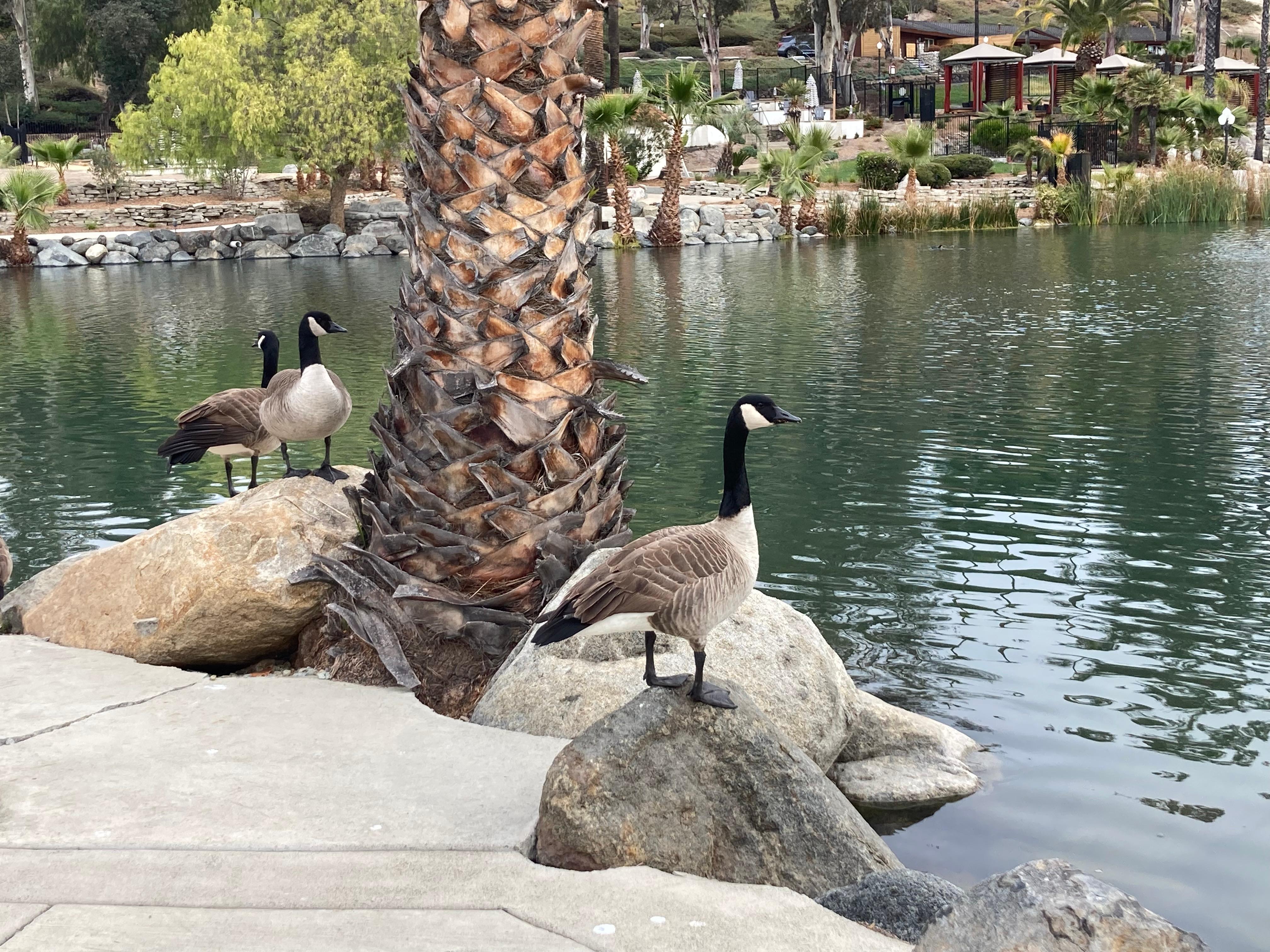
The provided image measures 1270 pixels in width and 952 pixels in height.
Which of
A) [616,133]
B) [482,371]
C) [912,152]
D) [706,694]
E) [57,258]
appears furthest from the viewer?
[912,152]

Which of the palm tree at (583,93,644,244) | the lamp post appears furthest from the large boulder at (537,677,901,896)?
the lamp post

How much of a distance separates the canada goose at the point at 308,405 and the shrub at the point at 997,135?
175 feet

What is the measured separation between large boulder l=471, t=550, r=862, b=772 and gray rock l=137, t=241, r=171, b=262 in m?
40.9

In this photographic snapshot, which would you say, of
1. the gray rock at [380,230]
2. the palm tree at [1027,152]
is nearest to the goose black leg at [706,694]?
the gray rock at [380,230]

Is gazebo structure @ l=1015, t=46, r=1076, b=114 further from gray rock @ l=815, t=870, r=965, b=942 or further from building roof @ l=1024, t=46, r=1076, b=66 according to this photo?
gray rock @ l=815, t=870, r=965, b=942

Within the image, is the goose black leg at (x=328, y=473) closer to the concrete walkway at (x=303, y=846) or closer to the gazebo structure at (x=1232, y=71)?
the concrete walkway at (x=303, y=846)

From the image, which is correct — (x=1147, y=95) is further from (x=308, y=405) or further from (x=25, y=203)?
(x=308, y=405)

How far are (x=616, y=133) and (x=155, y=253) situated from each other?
16.8 metres

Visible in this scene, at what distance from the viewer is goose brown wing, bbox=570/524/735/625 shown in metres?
4.99


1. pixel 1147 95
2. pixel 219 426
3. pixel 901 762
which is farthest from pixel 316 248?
pixel 901 762

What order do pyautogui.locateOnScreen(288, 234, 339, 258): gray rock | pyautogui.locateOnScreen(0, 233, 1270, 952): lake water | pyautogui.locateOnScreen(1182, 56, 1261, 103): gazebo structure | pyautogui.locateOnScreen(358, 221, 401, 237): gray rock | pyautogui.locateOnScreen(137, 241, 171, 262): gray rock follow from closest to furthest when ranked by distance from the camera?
1. pyautogui.locateOnScreen(0, 233, 1270, 952): lake water
2. pyautogui.locateOnScreen(137, 241, 171, 262): gray rock
3. pyautogui.locateOnScreen(288, 234, 339, 258): gray rock
4. pyautogui.locateOnScreen(358, 221, 401, 237): gray rock
5. pyautogui.locateOnScreen(1182, 56, 1261, 103): gazebo structure

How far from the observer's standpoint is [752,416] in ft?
18.3

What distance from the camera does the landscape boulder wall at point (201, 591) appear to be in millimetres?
7039

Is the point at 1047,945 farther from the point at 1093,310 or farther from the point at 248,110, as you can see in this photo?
the point at 248,110
